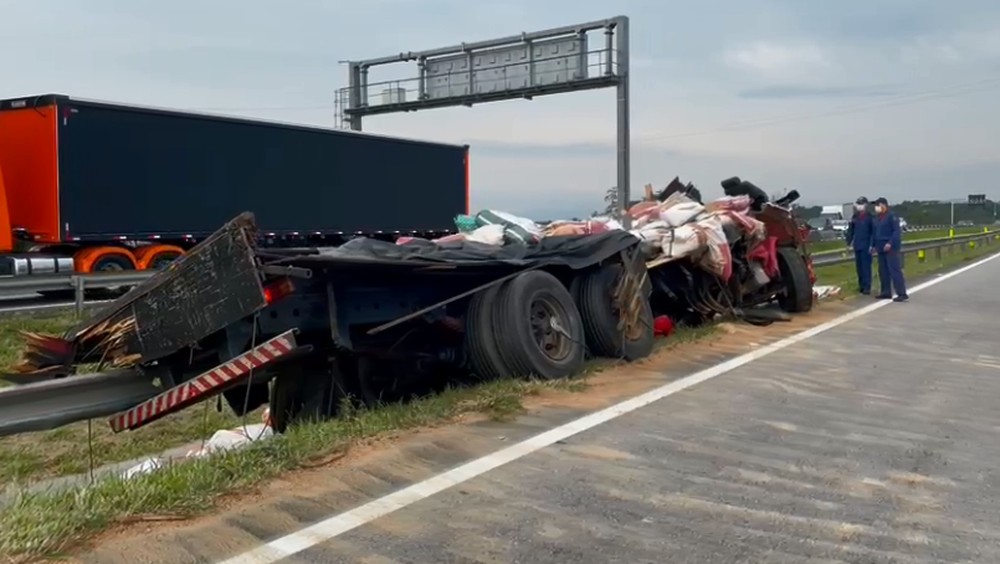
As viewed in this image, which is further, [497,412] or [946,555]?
[497,412]

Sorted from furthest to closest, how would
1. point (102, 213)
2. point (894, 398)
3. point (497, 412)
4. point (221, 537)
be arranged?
point (102, 213), point (894, 398), point (497, 412), point (221, 537)

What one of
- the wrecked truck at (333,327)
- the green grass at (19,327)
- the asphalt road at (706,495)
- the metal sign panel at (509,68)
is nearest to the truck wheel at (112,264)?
the green grass at (19,327)

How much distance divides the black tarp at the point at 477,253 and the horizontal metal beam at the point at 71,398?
1482 millimetres

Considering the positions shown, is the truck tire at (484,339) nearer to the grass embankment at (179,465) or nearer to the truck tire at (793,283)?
the grass embankment at (179,465)

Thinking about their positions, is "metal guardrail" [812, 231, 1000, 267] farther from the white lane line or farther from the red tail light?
the red tail light

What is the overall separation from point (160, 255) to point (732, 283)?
11613 millimetres

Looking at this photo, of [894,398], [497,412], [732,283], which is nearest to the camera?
[497,412]

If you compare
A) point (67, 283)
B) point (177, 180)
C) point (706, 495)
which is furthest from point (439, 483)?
point (177, 180)

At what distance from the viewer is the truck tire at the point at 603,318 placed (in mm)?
8883

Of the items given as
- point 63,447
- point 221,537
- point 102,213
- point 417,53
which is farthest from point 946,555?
point 417,53

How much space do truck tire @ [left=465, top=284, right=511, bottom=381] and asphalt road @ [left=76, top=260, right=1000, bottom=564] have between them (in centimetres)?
116

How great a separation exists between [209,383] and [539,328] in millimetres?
2800

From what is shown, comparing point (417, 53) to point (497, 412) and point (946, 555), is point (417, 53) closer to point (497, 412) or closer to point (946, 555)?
point (497, 412)

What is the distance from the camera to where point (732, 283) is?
1243 cm
